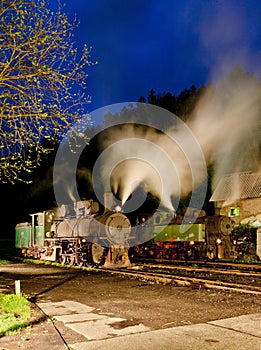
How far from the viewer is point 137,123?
4538cm

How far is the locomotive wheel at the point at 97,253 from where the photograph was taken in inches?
750

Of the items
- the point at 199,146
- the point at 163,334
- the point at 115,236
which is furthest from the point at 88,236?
the point at 199,146

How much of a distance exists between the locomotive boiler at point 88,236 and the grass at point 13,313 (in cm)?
899

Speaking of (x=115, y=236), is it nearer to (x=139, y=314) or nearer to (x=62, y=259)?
(x=62, y=259)

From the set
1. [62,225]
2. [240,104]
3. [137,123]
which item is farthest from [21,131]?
[137,123]

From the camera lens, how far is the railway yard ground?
20.7 feet

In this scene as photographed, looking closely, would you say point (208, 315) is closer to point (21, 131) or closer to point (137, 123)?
point (21, 131)

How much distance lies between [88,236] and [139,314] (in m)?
10.8

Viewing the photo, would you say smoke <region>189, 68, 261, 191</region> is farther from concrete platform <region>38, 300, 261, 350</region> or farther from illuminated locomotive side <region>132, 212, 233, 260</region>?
concrete platform <region>38, 300, 261, 350</region>

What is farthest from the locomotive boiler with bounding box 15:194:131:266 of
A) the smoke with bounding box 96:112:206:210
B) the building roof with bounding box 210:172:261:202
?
the smoke with bounding box 96:112:206:210

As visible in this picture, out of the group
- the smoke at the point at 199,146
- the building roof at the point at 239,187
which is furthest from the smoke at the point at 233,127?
the building roof at the point at 239,187

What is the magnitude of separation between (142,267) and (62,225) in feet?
17.6

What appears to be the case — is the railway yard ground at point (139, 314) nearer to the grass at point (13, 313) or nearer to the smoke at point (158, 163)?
the grass at point (13, 313)

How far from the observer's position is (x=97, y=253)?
758 inches
